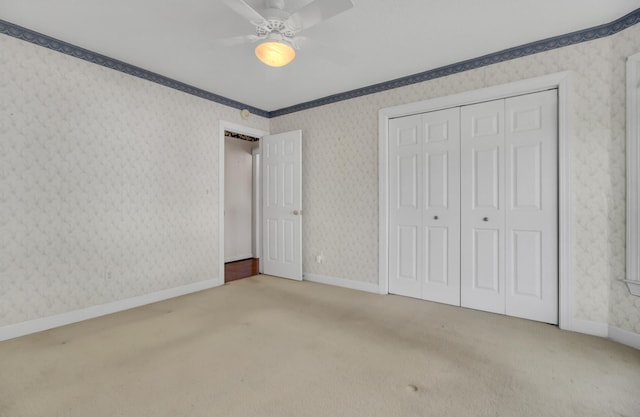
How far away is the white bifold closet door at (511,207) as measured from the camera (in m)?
2.83

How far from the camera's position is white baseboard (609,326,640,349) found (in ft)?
7.72

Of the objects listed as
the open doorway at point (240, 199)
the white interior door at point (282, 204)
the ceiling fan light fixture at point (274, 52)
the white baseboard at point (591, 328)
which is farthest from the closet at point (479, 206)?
the open doorway at point (240, 199)

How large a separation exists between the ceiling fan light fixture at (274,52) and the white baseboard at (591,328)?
11.0ft

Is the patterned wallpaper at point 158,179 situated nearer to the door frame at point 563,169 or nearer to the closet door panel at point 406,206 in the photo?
the door frame at point 563,169

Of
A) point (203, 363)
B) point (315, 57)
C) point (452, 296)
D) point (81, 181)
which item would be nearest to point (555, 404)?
point (452, 296)

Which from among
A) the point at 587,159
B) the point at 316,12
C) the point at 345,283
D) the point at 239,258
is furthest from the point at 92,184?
the point at 587,159

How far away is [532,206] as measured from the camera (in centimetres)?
290

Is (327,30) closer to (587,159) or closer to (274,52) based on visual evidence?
(274,52)

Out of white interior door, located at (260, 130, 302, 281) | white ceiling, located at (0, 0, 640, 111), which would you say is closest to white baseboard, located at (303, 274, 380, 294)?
white interior door, located at (260, 130, 302, 281)

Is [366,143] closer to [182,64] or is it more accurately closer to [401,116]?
[401,116]

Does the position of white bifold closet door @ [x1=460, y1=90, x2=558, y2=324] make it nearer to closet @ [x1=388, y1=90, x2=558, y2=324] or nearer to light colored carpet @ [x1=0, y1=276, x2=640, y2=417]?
closet @ [x1=388, y1=90, x2=558, y2=324]

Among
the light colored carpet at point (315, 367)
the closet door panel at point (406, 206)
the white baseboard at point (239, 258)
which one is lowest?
the light colored carpet at point (315, 367)

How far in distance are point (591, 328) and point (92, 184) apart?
4870mm

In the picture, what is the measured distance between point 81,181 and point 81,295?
1131 mm
